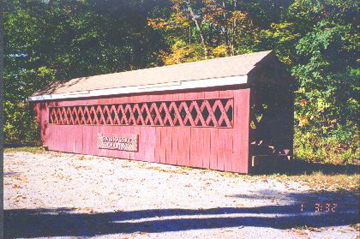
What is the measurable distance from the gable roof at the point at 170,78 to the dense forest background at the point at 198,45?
16.5 feet

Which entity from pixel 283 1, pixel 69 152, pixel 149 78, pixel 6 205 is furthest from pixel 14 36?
pixel 6 205

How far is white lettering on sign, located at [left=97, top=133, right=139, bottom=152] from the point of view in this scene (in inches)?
512

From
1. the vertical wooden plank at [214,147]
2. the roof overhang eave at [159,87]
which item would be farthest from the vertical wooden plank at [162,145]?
the vertical wooden plank at [214,147]

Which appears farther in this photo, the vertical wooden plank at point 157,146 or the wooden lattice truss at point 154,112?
the vertical wooden plank at point 157,146

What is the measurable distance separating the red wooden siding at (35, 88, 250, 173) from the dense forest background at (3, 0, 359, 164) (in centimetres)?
477

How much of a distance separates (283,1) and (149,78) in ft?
48.4

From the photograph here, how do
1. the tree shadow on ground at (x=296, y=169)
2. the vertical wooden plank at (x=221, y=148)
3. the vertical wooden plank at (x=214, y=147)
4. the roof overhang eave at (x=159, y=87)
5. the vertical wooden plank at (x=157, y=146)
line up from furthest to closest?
the vertical wooden plank at (x=157, y=146)
the vertical wooden plank at (x=214, y=147)
the vertical wooden plank at (x=221, y=148)
the tree shadow on ground at (x=296, y=169)
the roof overhang eave at (x=159, y=87)

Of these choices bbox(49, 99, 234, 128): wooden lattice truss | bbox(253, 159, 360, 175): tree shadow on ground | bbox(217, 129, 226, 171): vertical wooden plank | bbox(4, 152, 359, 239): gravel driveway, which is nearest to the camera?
bbox(4, 152, 359, 239): gravel driveway

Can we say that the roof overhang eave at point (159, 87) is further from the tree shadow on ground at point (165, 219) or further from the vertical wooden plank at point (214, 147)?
the tree shadow on ground at point (165, 219)

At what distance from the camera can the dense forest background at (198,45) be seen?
14.3 meters

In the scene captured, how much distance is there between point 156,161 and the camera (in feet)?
40.2

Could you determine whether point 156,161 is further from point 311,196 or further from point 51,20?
point 51,20

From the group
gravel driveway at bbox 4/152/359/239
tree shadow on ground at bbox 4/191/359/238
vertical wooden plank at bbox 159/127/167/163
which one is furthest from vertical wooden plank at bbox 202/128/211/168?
tree shadow on ground at bbox 4/191/359/238

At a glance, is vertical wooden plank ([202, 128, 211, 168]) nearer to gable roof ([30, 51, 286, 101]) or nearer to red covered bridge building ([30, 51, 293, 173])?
red covered bridge building ([30, 51, 293, 173])
